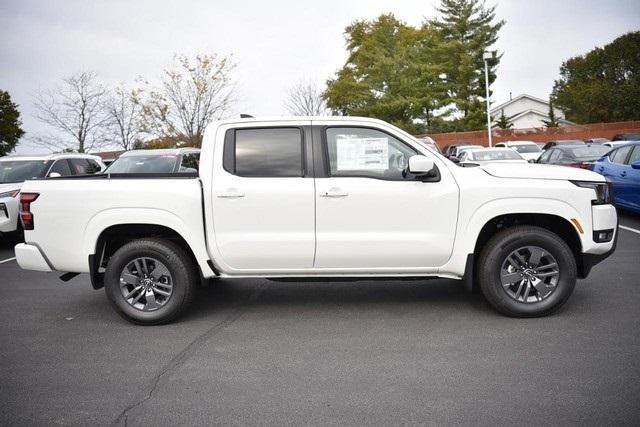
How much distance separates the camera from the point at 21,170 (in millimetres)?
11344

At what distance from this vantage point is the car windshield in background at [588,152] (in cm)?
1488

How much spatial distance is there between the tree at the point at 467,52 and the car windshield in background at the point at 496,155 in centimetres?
3496

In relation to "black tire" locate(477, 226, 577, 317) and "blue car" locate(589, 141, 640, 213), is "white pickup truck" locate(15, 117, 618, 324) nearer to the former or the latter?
"black tire" locate(477, 226, 577, 317)

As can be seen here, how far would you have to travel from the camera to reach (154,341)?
192 inches

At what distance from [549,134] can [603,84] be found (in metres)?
20.4

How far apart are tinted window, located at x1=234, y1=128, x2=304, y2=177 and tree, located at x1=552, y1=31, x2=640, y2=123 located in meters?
57.6

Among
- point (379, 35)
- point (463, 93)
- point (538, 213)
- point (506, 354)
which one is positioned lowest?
point (506, 354)

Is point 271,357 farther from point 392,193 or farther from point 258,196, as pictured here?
point 392,193

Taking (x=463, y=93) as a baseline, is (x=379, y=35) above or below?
above

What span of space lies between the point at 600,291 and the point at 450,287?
1549 millimetres

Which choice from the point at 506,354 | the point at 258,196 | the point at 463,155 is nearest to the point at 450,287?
the point at 506,354

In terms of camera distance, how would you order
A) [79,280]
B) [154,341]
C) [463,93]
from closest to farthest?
[154,341] < [79,280] < [463,93]

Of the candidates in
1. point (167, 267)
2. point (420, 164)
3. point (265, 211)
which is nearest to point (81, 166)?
point (167, 267)

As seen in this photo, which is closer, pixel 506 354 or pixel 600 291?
pixel 506 354
